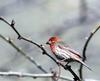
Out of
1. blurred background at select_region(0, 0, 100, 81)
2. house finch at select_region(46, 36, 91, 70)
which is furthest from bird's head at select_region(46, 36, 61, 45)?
blurred background at select_region(0, 0, 100, 81)

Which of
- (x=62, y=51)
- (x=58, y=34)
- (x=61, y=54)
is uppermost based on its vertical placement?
(x=58, y=34)

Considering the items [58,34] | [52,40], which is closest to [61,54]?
[52,40]

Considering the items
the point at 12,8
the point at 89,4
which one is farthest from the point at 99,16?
the point at 12,8

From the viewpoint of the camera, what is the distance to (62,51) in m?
4.73

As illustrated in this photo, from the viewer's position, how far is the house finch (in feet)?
14.6

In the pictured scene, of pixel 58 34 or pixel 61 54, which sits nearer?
pixel 61 54

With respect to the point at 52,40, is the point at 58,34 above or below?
above

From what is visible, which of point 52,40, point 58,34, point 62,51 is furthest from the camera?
point 58,34

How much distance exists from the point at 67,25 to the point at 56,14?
14.8ft

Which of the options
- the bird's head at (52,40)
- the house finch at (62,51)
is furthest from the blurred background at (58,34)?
the bird's head at (52,40)

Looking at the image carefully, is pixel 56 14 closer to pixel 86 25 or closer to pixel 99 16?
pixel 86 25

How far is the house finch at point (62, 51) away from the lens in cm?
446

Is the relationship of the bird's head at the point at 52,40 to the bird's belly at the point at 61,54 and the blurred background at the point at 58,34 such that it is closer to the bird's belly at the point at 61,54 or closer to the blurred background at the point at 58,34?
the bird's belly at the point at 61,54

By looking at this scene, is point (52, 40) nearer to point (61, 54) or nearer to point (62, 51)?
point (61, 54)
